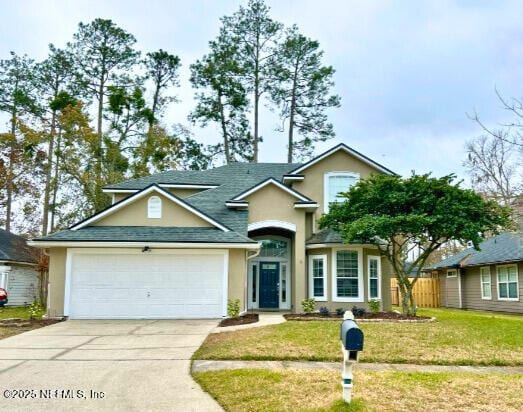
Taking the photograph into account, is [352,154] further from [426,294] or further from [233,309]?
[426,294]

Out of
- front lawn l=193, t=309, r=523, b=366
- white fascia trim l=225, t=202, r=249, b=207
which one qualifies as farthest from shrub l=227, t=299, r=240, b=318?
white fascia trim l=225, t=202, r=249, b=207

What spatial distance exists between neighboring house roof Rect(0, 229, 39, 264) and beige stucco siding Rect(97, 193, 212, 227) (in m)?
11.1

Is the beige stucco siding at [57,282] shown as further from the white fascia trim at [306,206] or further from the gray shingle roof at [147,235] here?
the white fascia trim at [306,206]

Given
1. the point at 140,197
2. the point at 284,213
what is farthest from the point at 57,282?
the point at 284,213

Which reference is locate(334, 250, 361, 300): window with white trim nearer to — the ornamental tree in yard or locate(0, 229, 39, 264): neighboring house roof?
the ornamental tree in yard

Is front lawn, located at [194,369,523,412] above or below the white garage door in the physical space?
below

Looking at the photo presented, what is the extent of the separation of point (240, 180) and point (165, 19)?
8.25 metres

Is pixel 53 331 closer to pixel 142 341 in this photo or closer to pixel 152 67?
pixel 142 341

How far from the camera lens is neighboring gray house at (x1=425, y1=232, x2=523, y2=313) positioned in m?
20.9

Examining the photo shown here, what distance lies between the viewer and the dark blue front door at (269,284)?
19641mm

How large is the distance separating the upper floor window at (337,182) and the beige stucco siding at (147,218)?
5.60 metres

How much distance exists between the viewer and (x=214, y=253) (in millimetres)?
15930

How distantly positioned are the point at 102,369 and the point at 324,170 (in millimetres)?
13764

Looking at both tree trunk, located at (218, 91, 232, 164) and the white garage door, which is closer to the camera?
the white garage door
